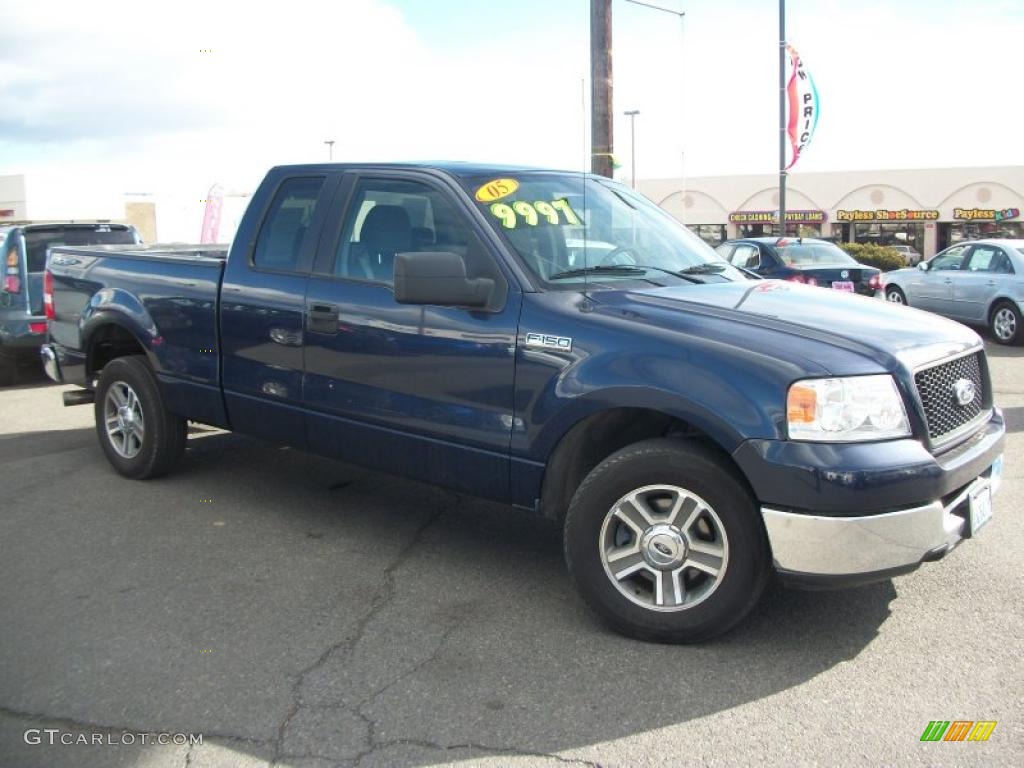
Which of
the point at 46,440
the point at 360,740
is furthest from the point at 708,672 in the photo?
the point at 46,440

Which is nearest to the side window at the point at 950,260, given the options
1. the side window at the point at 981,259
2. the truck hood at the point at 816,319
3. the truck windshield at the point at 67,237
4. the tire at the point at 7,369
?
the side window at the point at 981,259

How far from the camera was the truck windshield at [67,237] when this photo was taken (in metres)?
10.7

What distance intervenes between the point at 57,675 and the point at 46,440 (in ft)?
14.8

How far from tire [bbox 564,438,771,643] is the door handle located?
5.16 ft

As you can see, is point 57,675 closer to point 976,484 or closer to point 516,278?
point 516,278

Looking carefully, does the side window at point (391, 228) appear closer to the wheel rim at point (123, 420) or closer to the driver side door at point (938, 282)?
the wheel rim at point (123, 420)

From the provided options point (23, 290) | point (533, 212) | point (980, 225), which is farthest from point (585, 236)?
point (980, 225)

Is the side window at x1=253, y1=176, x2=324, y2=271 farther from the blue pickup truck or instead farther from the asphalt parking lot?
the asphalt parking lot

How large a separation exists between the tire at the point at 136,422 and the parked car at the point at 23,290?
4767 mm

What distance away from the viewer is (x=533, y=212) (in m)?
4.55

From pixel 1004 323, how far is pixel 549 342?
37.6ft

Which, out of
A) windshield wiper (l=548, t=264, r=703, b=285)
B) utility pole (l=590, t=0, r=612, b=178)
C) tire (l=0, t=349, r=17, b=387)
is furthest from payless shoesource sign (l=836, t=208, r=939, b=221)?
windshield wiper (l=548, t=264, r=703, b=285)

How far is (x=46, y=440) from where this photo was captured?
25.0ft

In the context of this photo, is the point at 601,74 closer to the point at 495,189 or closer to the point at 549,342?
the point at 495,189
